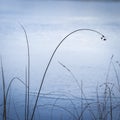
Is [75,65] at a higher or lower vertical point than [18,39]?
lower

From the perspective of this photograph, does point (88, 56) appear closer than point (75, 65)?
No

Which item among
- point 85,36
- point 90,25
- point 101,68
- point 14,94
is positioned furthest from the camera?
point 90,25

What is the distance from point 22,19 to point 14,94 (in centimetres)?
433

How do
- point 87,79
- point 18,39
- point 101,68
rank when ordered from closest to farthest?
point 87,79
point 101,68
point 18,39

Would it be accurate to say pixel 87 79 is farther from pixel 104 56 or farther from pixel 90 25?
pixel 90 25

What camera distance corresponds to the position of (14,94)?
3.04m

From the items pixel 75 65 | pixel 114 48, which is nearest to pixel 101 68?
pixel 75 65

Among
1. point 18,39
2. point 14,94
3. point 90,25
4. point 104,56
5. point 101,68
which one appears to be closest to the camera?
point 14,94

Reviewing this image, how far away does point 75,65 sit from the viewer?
4172 mm

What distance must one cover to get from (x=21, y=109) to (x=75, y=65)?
1493mm

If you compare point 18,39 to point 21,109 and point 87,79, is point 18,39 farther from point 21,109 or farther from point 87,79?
point 21,109

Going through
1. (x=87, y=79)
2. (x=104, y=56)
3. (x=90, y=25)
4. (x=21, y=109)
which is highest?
(x=90, y=25)

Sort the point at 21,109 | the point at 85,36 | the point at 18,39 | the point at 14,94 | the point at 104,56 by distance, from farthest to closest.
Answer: the point at 85,36 → the point at 18,39 → the point at 104,56 → the point at 14,94 → the point at 21,109

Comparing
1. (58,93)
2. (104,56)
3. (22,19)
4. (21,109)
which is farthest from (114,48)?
(22,19)
